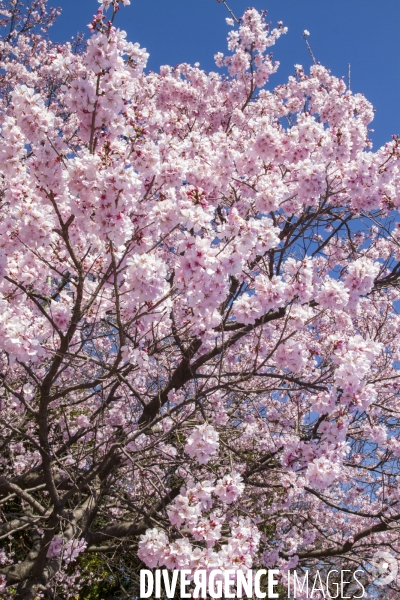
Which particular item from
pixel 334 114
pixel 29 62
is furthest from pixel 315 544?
pixel 29 62

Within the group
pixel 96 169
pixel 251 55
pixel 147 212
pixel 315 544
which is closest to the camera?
pixel 96 169

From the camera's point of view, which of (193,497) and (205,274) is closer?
(205,274)

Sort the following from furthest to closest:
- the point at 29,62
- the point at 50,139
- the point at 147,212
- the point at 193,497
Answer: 1. the point at 29,62
2. the point at 193,497
3. the point at 147,212
4. the point at 50,139

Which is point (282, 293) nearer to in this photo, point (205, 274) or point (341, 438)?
point (205, 274)

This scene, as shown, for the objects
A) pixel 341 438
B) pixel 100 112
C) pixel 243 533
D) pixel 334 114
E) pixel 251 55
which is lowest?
pixel 243 533

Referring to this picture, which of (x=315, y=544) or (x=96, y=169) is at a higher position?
(x=96, y=169)

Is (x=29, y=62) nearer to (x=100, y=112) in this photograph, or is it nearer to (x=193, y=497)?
(x=100, y=112)

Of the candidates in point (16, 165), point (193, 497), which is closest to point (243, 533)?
point (193, 497)

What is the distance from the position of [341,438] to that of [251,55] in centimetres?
641

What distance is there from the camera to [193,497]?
3.80 meters

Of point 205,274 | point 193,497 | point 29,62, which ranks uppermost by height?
point 29,62

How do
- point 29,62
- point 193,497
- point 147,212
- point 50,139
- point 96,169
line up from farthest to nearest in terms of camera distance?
point 29,62 < point 193,497 < point 147,212 < point 50,139 < point 96,169

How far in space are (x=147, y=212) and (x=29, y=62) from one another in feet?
27.0

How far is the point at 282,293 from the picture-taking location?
12.7ft
